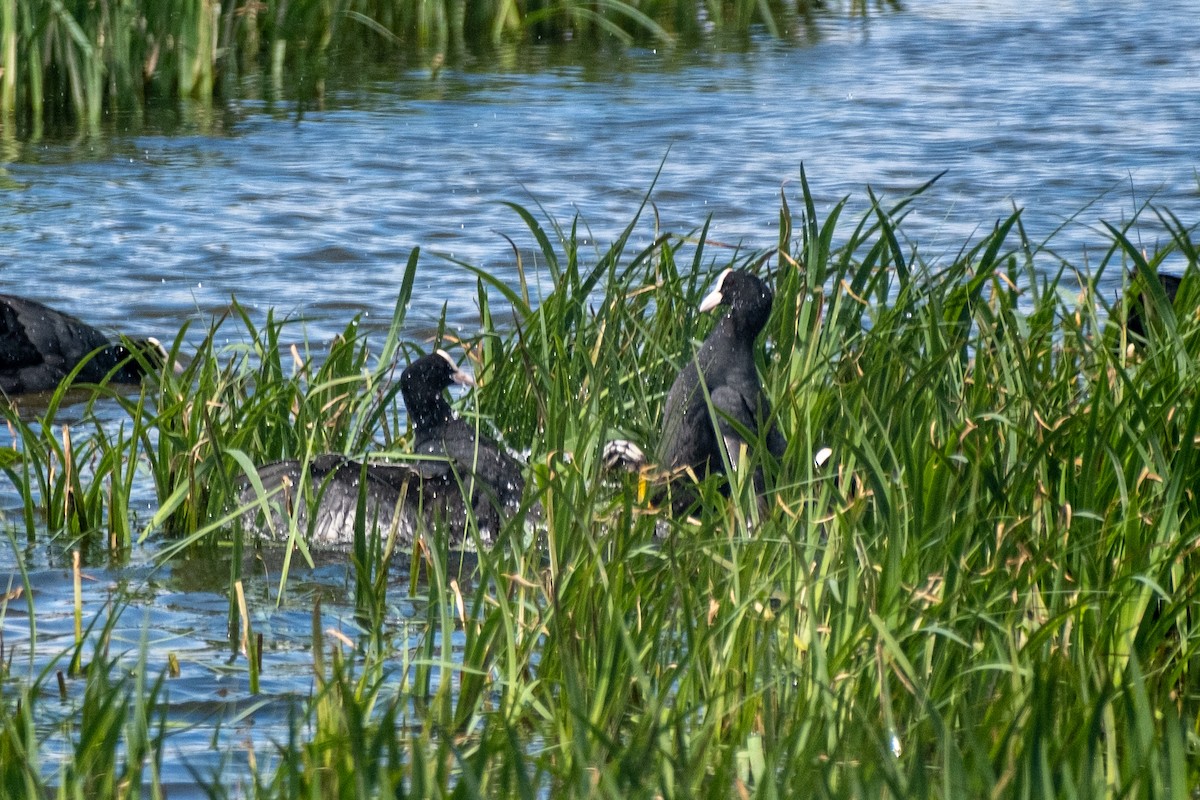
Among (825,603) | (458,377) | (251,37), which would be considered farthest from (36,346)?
(251,37)

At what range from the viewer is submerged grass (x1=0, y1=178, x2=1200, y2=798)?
10.2ft

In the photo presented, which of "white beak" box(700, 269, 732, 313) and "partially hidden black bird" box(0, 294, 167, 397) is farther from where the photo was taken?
"partially hidden black bird" box(0, 294, 167, 397)

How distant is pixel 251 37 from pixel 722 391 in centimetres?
1009

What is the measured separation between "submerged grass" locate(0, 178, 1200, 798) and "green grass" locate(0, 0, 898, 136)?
25.5 feet

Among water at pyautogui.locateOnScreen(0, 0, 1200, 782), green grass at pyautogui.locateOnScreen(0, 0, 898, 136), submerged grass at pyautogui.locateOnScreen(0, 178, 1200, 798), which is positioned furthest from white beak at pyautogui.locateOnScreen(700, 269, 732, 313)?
green grass at pyautogui.locateOnScreen(0, 0, 898, 136)

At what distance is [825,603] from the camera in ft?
13.2

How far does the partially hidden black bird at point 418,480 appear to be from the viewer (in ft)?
18.3

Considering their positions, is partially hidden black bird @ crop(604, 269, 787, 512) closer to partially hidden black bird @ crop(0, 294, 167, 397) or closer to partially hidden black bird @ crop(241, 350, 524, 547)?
partially hidden black bird @ crop(241, 350, 524, 547)

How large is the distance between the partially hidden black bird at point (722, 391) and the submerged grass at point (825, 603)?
206 millimetres

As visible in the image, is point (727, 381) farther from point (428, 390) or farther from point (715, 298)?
point (428, 390)

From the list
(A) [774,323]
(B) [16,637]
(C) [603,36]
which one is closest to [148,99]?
(C) [603,36]

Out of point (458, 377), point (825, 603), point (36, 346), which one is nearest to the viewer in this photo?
point (825, 603)

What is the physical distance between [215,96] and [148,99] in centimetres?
60

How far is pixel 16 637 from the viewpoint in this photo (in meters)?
Result: 4.79
